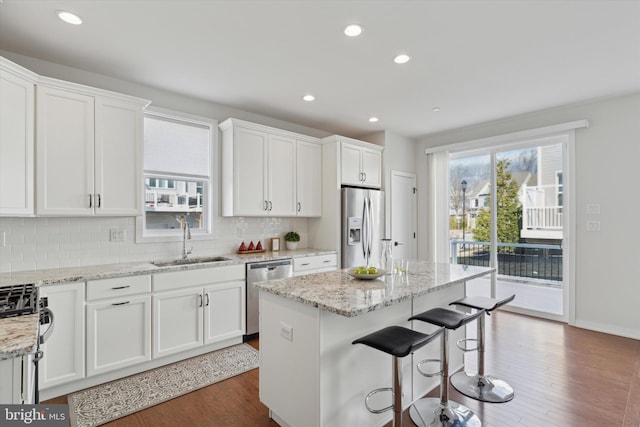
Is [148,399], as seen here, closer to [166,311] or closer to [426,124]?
[166,311]

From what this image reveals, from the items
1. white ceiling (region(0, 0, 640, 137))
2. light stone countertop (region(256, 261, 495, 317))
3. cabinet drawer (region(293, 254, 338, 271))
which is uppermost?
white ceiling (region(0, 0, 640, 137))

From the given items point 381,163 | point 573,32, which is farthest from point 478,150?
point 573,32

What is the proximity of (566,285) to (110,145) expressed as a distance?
18.0 ft

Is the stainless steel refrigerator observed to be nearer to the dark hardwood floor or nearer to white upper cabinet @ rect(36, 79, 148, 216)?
the dark hardwood floor

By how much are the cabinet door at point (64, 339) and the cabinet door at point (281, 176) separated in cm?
218

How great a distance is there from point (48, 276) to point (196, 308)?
119 cm

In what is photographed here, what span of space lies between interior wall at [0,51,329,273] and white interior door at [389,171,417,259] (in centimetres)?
248

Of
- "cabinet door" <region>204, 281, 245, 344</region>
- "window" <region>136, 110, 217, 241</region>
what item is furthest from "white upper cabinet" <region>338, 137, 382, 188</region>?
"cabinet door" <region>204, 281, 245, 344</region>

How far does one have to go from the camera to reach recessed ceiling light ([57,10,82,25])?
217 cm

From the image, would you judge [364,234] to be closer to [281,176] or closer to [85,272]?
[281,176]

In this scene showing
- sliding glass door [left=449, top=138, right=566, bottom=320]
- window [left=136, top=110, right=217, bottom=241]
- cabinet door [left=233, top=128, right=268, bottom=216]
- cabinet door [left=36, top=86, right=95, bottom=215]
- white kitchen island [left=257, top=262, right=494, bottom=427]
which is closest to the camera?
white kitchen island [left=257, top=262, right=494, bottom=427]

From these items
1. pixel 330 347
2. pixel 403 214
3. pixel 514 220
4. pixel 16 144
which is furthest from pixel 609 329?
Answer: pixel 16 144

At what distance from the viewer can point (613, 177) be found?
377 cm

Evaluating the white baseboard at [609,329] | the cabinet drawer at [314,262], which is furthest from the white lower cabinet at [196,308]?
the white baseboard at [609,329]
